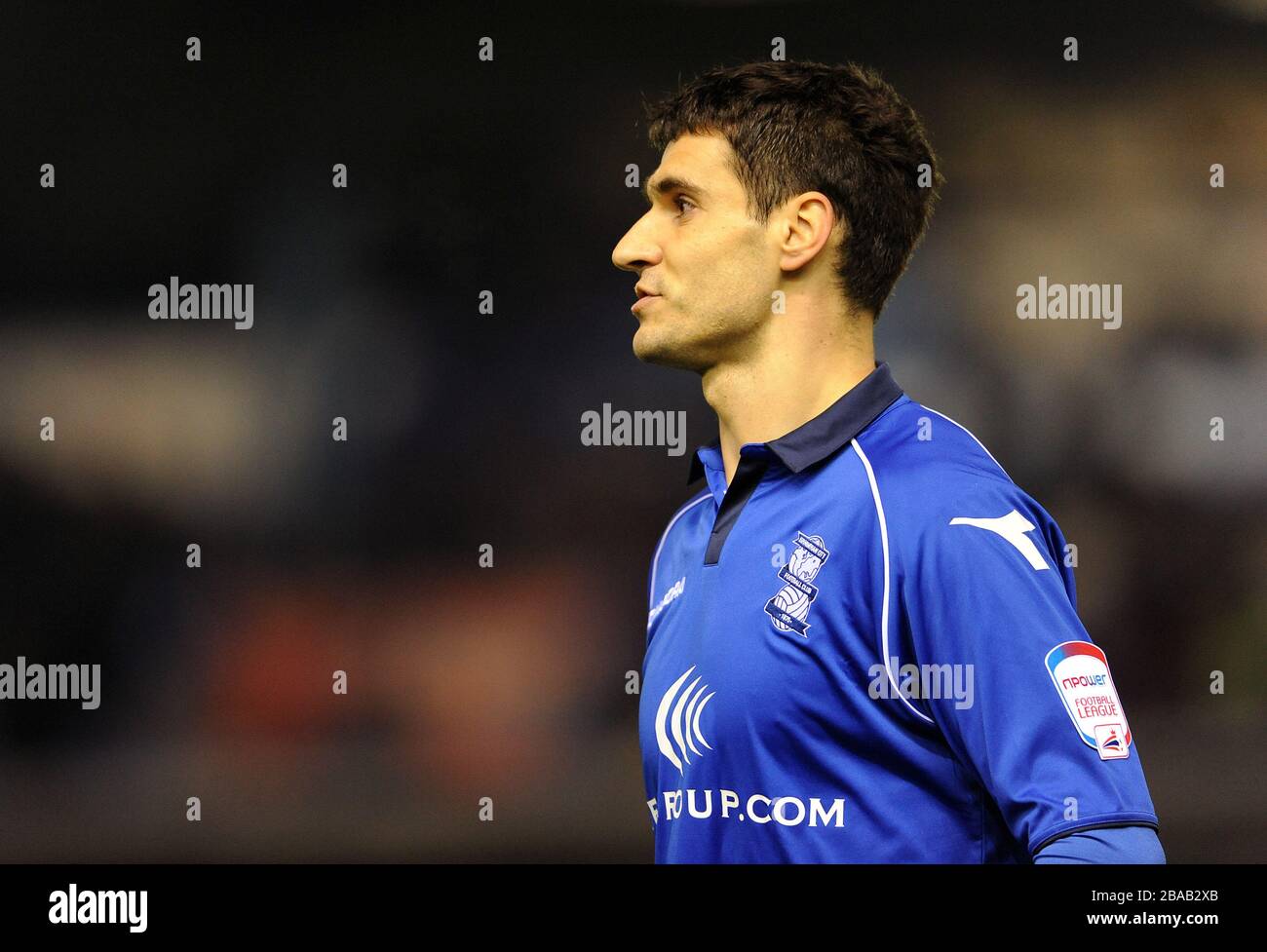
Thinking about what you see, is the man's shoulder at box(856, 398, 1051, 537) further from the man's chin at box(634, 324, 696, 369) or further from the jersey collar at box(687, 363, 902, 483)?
the man's chin at box(634, 324, 696, 369)

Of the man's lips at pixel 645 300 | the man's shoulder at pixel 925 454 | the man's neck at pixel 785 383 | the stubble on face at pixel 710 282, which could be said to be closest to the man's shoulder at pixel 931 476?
the man's shoulder at pixel 925 454

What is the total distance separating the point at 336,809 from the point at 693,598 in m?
2.84

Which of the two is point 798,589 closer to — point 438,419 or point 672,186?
point 672,186

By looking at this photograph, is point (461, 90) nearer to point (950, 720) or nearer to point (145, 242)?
point (145, 242)

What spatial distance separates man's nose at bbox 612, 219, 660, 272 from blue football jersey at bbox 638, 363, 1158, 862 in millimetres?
403

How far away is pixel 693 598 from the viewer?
1.94m

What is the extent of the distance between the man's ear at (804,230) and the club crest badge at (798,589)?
48 cm

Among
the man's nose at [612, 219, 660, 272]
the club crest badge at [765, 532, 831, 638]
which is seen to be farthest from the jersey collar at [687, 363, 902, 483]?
the man's nose at [612, 219, 660, 272]

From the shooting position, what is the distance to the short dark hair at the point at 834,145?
2036 millimetres

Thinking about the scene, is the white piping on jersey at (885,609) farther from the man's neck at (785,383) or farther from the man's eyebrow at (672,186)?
the man's eyebrow at (672,186)

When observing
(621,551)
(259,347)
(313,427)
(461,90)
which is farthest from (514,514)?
(461,90)

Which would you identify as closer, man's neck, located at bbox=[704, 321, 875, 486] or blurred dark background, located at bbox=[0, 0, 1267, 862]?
man's neck, located at bbox=[704, 321, 875, 486]

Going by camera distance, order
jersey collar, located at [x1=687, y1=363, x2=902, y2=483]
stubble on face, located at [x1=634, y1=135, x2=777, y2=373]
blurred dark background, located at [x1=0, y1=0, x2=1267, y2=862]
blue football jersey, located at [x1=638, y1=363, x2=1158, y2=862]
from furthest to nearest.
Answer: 1. blurred dark background, located at [x1=0, y1=0, x2=1267, y2=862]
2. stubble on face, located at [x1=634, y1=135, x2=777, y2=373]
3. jersey collar, located at [x1=687, y1=363, x2=902, y2=483]
4. blue football jersey, located at [x1=638, y1=363, x2=1158, y2=862]

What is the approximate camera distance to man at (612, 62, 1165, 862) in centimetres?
157
